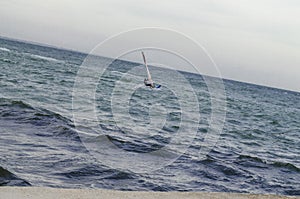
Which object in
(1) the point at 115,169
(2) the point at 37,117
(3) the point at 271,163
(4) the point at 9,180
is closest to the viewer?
(4) the point at 9,180

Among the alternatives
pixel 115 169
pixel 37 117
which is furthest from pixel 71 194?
pixel 37 117

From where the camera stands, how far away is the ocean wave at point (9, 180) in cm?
661

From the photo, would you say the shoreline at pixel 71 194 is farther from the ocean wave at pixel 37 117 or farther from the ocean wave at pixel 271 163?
the ocean wave at pixel 271 163

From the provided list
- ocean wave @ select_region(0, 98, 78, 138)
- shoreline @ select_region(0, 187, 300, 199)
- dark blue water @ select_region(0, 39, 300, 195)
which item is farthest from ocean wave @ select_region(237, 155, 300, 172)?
shoreline @ select_region(0, 187, 300, 199)

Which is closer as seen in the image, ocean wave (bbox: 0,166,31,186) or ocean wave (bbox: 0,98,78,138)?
ocean wave (bbox: 0,166,31,186)

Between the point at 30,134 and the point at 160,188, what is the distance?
13.4ft

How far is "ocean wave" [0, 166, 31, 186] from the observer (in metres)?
6.61

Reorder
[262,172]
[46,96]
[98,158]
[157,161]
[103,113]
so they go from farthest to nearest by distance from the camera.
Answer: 1. [46,96]
2. [103,113]
3. [262,172]
4. [157,161]
5. [98,158]

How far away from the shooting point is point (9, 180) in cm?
674

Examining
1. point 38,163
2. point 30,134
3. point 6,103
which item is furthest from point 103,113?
point 38,163

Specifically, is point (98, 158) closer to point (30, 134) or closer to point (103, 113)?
point (30, 134)

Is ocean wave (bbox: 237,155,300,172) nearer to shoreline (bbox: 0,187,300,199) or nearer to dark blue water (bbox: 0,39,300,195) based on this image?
dark blue water (bbox: 0,39,300,195)

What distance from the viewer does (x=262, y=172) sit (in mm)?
11000

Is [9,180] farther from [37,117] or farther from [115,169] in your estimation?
[37,117]
